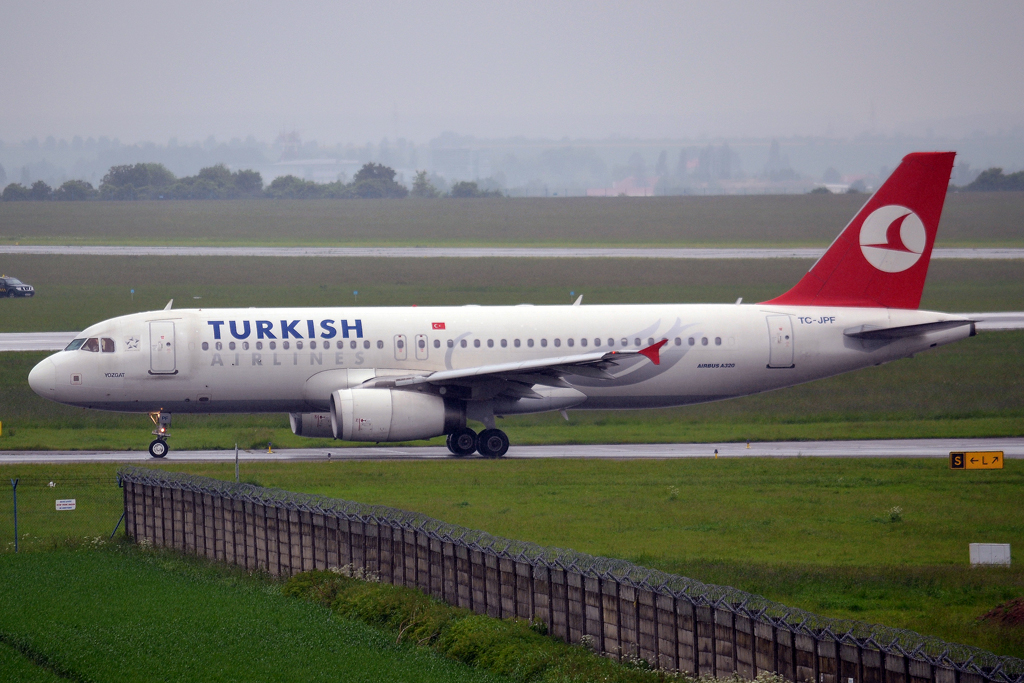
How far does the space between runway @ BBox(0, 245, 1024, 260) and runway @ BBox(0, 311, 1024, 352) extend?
80.1 feet

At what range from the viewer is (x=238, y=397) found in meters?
35.5

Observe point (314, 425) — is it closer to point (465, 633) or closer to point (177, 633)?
point (177, 633)

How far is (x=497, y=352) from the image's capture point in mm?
36219

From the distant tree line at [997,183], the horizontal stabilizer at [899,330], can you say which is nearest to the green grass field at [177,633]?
the horizontal stabilizer at [899,330]

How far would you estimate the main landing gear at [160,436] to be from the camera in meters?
35.1

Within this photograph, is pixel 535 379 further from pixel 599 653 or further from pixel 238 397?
pixel 599 653

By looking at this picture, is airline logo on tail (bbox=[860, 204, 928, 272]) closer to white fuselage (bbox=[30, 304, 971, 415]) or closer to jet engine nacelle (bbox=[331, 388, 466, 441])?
white fuselage (bbox=[30, 304, 971, 415])

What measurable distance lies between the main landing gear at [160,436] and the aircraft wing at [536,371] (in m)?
6.79

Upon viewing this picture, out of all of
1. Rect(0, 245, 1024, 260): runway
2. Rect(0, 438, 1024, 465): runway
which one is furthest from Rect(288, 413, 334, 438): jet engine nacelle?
Rect(0, 245, 1024, 260): runway

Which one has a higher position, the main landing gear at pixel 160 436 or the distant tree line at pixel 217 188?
the distant tree line at pixel 217 188

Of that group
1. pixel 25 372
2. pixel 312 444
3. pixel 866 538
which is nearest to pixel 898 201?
pixel 866 538

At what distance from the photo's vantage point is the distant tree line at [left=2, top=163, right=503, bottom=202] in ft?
434

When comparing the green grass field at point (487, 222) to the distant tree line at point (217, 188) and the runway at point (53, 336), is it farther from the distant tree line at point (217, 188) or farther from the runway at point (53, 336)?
the runway at point (53, 336)

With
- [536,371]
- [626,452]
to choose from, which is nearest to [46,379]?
[536,371]
